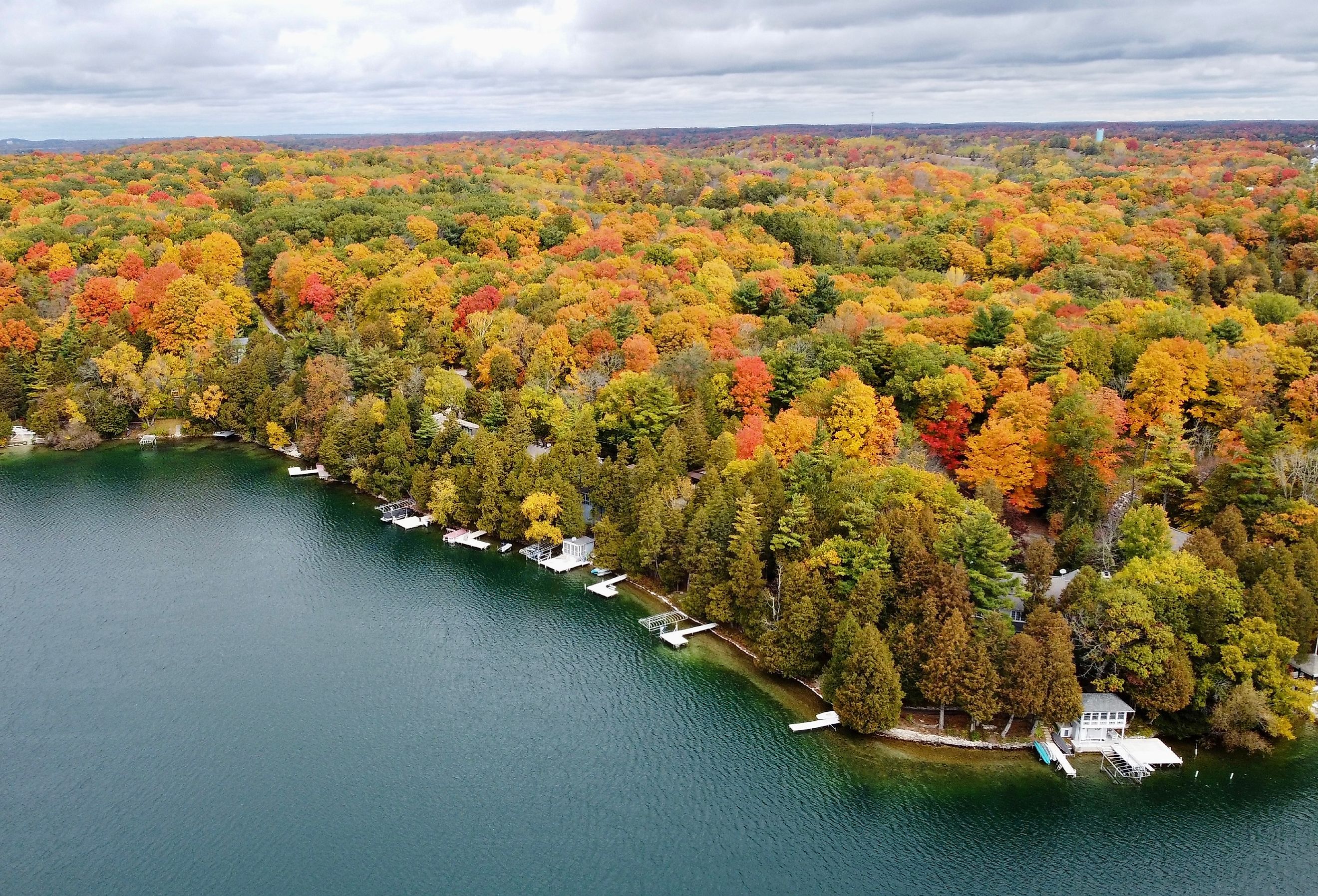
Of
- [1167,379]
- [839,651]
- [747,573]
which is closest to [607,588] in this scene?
[747,573]

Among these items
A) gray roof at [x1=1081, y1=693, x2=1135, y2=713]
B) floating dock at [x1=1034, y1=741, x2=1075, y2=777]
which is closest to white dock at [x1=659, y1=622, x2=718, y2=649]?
floating dock at [x1=1034, y1=741, x2=1075, y2=777]

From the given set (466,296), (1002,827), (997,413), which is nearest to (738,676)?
(1002,827)

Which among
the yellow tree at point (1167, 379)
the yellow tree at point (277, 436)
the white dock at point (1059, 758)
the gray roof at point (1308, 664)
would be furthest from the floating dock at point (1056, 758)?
the yellow tree at point (277, 436)

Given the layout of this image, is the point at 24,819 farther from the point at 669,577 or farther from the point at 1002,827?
the point at 1002,827

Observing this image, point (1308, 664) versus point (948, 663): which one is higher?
point (948, 663)

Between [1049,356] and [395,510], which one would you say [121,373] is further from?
[1049,356]
